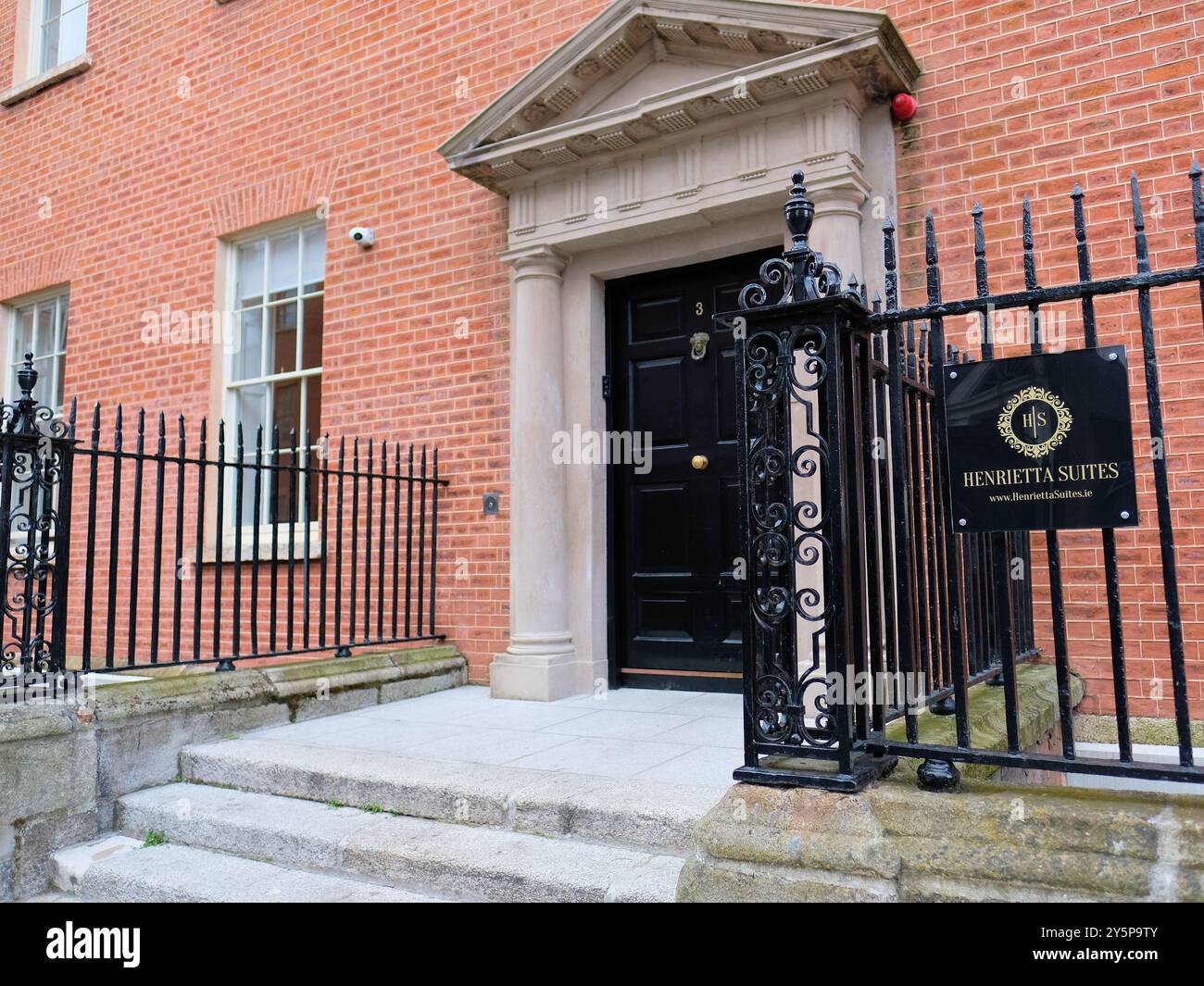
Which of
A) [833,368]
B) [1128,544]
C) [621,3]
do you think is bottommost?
[1128,544]

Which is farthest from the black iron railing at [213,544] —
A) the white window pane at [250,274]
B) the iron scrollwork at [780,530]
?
the iron scrollwork at [780,530]

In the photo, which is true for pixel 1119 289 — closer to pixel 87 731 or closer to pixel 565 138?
pixel 565 138

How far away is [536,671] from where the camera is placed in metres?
5.35

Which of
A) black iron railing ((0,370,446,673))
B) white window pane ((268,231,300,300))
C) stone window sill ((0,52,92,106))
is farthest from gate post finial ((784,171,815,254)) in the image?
stone window sill ((0,52,92,106))

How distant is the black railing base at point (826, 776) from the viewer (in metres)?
2.37

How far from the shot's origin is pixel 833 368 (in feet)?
8.29

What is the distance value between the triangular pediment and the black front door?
94 cm

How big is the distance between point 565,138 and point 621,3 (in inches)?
30.6

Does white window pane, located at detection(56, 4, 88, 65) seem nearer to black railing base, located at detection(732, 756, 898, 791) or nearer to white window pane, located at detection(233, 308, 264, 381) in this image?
white window pane, located at detection(233, 308, 264, 381)

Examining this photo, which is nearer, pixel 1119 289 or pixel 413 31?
pixel 1119 289

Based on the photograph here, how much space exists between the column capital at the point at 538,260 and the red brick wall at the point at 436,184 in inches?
12.9

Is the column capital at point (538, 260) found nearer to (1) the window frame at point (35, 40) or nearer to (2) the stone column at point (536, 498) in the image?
(2) the stone column at point (536, 498)

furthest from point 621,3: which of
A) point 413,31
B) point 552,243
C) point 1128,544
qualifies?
point 1128,544

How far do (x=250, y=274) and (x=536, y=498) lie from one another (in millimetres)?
3761
